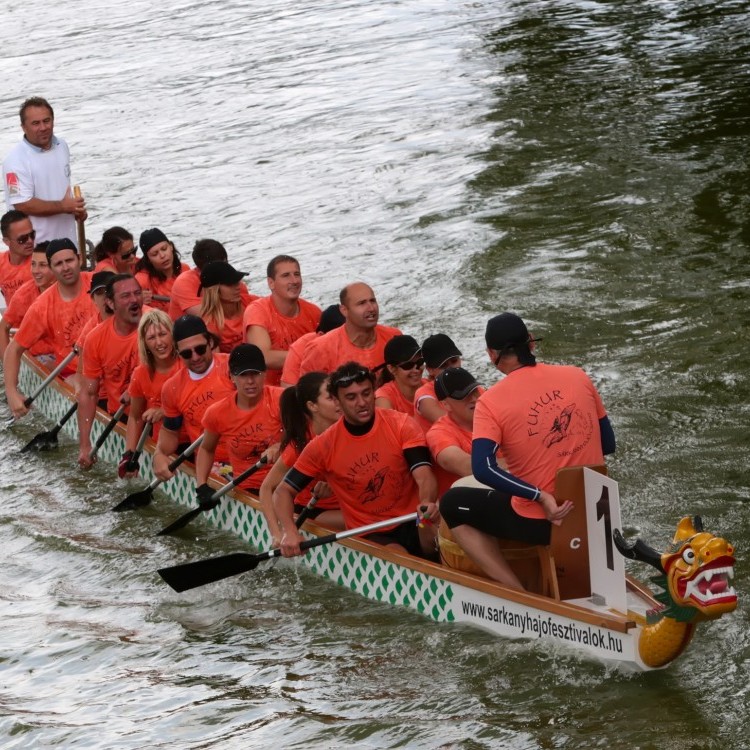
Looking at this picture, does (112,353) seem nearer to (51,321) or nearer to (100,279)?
(100,279)

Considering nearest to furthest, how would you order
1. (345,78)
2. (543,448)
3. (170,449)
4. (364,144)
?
(543,448) → (170,449) → (364,144) → (345,78)

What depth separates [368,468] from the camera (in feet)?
28.4

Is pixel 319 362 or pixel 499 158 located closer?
pixel 319 362

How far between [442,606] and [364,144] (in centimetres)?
1611

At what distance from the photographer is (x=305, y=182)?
73.3 ft

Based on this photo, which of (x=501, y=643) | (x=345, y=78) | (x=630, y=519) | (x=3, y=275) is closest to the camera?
(x=501, y=643)

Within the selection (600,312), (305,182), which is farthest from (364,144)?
(600,312)

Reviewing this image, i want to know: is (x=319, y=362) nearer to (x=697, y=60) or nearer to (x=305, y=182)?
(x=305, y=182)

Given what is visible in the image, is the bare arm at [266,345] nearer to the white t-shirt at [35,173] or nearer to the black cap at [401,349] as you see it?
the black cap at [401,349]

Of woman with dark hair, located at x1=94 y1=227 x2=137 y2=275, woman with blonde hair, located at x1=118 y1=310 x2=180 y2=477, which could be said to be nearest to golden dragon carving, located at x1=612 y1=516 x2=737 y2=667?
woman with blonde hair, located at x1=118 y1=310 x2=180 y2=477

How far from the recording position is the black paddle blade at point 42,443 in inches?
518

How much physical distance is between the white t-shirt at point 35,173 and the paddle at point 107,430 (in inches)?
117

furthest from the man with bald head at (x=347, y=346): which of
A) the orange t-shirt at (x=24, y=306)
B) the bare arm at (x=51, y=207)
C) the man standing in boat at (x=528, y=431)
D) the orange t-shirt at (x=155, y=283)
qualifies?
the bare arm at (x=51, y=207)

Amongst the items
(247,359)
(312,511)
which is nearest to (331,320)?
(247,359)
